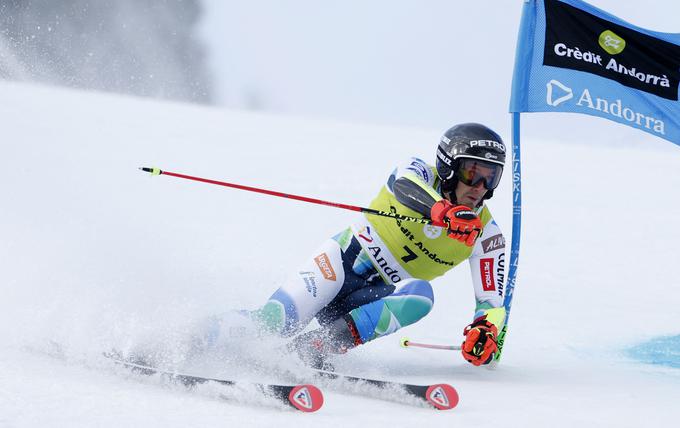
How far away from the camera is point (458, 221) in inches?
151

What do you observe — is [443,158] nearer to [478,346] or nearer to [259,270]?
[478,346]

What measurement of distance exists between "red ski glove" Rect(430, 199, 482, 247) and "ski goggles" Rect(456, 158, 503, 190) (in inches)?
12.9

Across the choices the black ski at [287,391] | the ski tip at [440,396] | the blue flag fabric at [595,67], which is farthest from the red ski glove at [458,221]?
the blue flag fabric at [595,67]

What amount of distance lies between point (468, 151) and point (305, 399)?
5.29 ft

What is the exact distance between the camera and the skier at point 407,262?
3.96 meters

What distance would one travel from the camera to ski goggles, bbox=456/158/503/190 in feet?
13.7

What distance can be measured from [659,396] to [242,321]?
6.31 ft

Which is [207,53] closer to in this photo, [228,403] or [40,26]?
[40,26]

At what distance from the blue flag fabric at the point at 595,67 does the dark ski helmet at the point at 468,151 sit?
2.71 feet

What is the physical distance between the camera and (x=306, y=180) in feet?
34.5

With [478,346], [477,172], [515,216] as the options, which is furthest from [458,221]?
[515,216]

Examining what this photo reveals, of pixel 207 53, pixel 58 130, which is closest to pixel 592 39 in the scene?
pixel 58 130

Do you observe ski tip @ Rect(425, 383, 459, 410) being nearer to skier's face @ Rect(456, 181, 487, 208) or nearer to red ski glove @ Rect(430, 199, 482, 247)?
red ski glove @ Rect(430, 199, 482, 247)

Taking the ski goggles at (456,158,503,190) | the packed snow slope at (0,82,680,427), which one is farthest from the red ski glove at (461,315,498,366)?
the ski goggles at (456,158,503,190)
